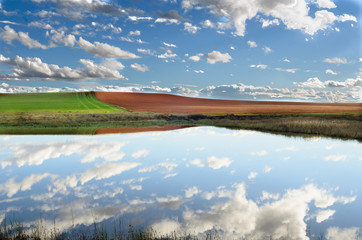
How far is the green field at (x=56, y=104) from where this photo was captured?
2832 inches

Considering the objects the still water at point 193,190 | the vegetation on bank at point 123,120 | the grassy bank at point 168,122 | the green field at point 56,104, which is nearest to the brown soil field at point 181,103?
the green field at point 56,104

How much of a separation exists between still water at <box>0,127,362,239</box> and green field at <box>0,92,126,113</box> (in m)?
51.3

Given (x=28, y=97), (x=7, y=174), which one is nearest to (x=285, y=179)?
(x=7, y=174)

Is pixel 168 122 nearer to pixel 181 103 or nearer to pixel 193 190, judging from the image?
pixel 181 103

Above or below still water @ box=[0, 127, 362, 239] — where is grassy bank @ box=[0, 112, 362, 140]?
above

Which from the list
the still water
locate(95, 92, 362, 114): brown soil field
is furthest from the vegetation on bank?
the still water

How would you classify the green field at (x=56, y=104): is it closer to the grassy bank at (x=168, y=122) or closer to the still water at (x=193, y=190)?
the grassy bank at (x=168, y=122)

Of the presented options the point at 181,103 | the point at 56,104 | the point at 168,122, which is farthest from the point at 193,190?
the point at 56,104

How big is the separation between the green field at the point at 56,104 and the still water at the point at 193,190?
168ft

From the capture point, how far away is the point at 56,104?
81438 mm

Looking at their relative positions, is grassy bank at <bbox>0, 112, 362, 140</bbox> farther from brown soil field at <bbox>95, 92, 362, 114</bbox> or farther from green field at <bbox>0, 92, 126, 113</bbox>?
brown soil field at <bbox>95, 92, 362, 114</bbox>

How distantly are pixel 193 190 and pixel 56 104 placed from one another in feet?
255

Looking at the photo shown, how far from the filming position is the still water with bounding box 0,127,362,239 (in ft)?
29.6

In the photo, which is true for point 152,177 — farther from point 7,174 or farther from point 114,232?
point 7,174
